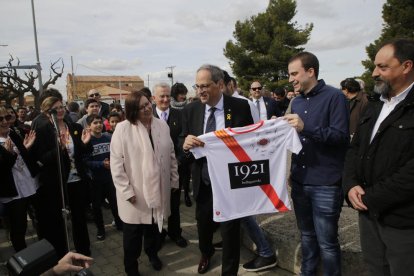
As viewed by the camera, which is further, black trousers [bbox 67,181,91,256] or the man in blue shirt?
black trousers [bbox 67,181,91,256]

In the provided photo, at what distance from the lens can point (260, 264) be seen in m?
3.83

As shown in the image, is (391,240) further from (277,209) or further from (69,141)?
(69,141)

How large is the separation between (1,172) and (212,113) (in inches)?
100

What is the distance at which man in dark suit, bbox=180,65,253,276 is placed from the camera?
3.38 metres

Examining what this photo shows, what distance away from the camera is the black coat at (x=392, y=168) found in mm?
2143

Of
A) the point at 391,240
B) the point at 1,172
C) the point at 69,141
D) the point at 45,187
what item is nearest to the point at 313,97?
the point at 391,240

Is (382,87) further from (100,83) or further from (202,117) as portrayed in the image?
(100,83)

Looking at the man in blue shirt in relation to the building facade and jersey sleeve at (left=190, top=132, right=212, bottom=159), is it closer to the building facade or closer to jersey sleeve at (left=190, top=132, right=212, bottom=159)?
jersey sleeve at (left=190, top=132, right=212, bottom=159)

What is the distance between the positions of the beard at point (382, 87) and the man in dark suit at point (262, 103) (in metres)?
5.17

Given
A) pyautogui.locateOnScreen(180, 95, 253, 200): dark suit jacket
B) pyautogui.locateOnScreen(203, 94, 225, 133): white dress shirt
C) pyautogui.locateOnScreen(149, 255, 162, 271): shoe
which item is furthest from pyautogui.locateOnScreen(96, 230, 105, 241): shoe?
pyautogui.locateOnScreen(203, 94, 225, 133): white dress shirt

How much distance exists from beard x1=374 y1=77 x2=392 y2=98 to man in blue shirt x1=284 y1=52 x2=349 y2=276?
18.7 inches

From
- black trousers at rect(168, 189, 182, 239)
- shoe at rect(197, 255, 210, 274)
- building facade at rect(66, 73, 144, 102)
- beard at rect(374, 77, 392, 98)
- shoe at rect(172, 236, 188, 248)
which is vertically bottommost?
shoe at rect(172, 236, 188, 248)

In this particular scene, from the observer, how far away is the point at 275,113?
26.7 feet

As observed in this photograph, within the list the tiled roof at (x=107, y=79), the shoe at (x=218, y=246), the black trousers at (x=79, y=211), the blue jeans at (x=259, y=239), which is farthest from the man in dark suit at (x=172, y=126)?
the tiled roof at (x=107, y=79)
